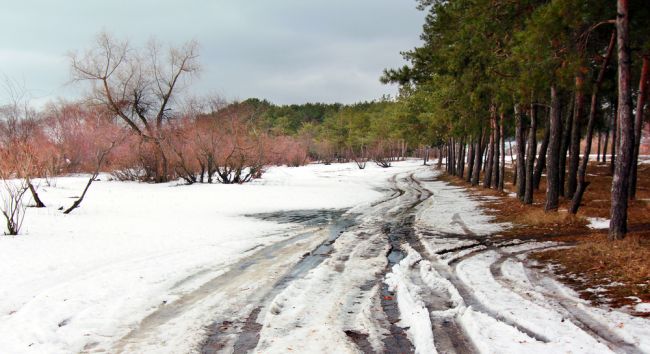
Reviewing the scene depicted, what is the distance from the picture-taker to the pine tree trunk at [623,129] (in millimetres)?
8508

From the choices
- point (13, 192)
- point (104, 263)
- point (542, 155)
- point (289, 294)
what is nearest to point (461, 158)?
point (542, 155)

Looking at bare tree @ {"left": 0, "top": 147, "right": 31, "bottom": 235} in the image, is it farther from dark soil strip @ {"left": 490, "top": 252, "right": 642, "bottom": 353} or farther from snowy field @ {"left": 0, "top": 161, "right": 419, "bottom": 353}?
dark soil strip @ {"left": 490, "top": 252, "right": 642, "bottom": 353}

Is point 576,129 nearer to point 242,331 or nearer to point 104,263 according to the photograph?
point 242,331

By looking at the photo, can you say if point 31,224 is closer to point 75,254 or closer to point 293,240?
point 75,254

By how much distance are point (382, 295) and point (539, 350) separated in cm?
230

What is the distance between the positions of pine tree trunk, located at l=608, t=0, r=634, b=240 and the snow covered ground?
1.56 meters

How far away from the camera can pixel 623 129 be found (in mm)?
8547

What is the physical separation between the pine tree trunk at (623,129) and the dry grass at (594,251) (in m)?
0.44

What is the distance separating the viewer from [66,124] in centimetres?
3653

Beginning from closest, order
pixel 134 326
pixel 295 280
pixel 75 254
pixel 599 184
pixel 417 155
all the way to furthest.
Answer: pixel 134 326
pixel 295 280
pixel 75 254
pixel 599 184
pixel 417 155

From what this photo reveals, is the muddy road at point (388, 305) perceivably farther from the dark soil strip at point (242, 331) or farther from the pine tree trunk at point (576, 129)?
the pine tree trunk at point (576, 129)

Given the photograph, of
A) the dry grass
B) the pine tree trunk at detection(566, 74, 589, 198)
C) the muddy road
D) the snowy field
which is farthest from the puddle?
the pine tree trunk at detection(566, 74, 589, 198)

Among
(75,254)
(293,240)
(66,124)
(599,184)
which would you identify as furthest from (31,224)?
(66,124)

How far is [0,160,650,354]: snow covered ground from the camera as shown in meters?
4.49
